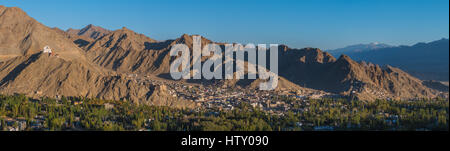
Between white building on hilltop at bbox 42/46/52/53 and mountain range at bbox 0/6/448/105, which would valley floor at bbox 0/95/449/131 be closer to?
mountain range at bbox 0/6/448/105

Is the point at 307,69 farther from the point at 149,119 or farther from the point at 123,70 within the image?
the point at 149,119

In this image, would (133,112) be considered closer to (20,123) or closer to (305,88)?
(20,123)

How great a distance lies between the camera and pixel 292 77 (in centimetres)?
11600

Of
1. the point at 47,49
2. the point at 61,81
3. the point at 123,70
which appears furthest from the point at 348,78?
the point at 47,49

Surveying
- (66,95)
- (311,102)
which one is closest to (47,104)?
(66,95)

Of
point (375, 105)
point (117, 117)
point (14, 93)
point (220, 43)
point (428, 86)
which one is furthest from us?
point (220, 43)

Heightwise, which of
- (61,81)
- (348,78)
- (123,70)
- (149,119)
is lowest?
(149,119)

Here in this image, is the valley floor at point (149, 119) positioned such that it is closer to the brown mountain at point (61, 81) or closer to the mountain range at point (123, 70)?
the brown mountain at point (61, 81)

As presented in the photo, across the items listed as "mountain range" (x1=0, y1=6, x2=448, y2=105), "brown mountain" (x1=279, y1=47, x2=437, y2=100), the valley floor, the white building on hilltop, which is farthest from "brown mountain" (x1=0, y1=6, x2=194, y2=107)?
"brown mountain" (x1=279, y1=47, x2=437, y2=100)

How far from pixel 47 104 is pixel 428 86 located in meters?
109

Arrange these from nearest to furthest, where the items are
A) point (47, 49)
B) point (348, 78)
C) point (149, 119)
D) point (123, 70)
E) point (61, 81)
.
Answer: point (149, 119) < point (61, 81) < point (47, 49) < point (348, 78) < point (123, 70)

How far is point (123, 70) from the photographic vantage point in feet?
398

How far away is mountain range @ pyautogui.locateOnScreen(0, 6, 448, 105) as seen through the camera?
60656 mm

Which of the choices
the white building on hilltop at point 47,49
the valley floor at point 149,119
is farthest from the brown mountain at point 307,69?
the white building on hilltop at point 47,49
